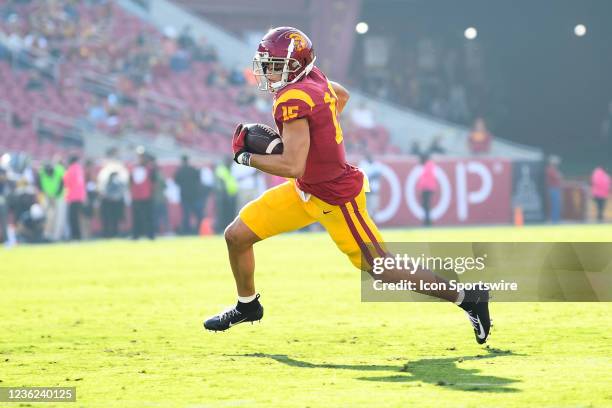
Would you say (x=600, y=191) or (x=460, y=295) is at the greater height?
(x=600, y=191)

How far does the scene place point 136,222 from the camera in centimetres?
2206

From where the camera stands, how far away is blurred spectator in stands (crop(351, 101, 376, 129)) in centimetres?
2803

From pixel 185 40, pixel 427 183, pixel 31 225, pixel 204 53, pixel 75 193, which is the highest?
pixel 185 40

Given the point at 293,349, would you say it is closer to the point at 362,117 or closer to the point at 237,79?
the point at 362,117

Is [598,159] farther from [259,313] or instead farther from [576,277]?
[259,313]

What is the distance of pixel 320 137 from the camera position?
269 inches

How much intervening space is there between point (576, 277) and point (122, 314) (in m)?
4.53

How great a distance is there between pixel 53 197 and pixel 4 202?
1329mm

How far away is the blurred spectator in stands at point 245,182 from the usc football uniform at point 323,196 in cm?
1704

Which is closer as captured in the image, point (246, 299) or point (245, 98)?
point (246, 299)

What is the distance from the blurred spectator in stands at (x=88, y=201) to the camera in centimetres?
2286

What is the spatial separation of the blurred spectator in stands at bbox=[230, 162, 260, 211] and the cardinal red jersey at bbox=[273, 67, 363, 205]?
1714cm

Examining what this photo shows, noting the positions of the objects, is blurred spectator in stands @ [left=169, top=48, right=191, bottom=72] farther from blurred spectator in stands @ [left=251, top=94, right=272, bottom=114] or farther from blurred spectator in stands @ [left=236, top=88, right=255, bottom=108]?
blurred spectator in stands @ [left=251, top=94, right=272, bottom=114]

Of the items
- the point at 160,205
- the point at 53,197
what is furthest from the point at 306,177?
the point at 160,205
